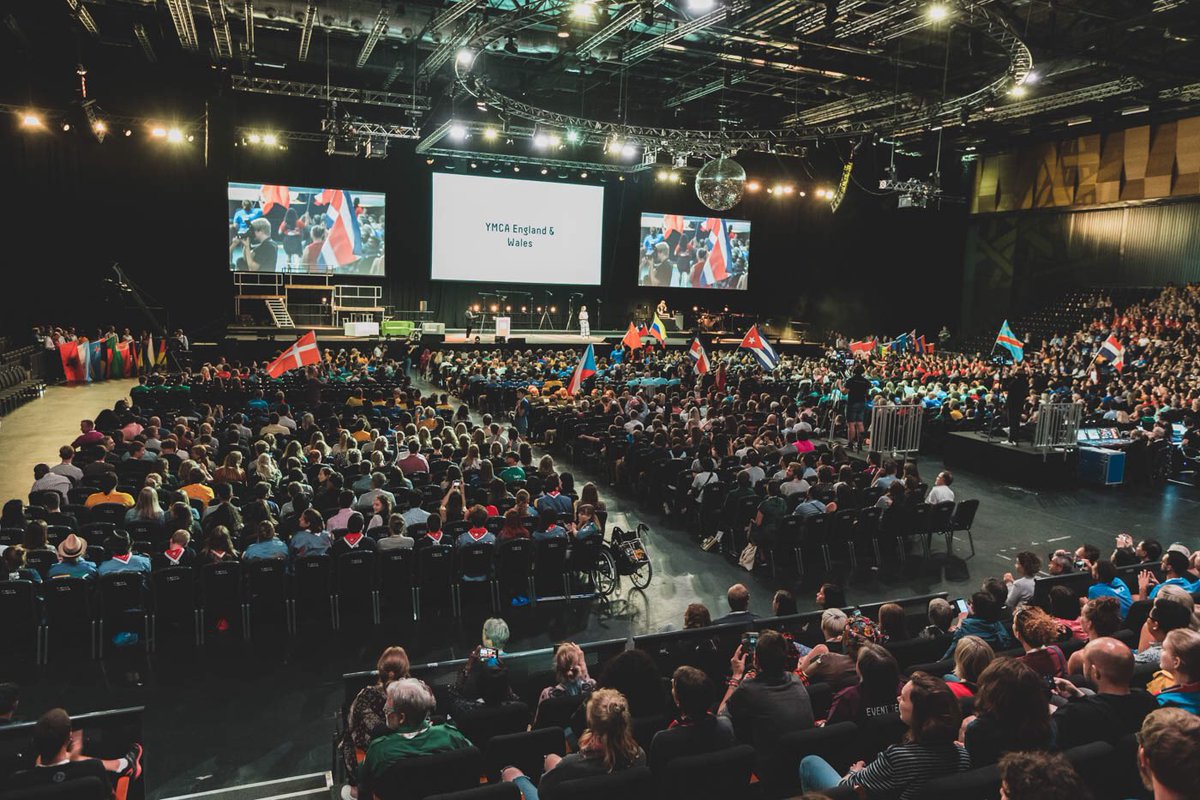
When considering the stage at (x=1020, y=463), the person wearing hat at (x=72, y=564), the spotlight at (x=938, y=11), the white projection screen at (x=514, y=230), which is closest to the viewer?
the person wearing hat at (x=72, y=564)

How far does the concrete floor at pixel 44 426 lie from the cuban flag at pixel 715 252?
21.7 m

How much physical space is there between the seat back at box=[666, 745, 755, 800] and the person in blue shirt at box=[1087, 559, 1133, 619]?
13.5 ft

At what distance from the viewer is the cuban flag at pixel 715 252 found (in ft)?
108

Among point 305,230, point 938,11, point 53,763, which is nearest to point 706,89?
point 938,11

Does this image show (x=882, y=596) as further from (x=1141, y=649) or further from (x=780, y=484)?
(x=1141, y=649)

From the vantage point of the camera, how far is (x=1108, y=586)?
242 inches

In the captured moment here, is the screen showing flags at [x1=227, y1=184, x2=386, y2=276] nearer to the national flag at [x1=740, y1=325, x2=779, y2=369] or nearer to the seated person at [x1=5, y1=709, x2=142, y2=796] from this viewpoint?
the national flag at [x1=740, y1=325, x2=779, y2=369]

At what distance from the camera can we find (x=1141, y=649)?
498 centimetres

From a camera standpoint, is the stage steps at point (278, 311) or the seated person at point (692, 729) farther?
the stage steps at point (278, 311)

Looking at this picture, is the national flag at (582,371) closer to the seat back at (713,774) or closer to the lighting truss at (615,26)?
the lighting truss at (615,26)

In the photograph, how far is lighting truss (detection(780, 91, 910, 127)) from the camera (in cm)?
2183

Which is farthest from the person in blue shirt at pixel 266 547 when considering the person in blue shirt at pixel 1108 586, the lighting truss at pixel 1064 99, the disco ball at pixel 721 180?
the lighting truss at pixel 1064 99

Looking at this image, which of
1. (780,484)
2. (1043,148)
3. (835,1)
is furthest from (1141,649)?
(1043,148)

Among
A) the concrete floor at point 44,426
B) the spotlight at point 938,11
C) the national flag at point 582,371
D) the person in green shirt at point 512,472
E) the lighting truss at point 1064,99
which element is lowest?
the concrete floor at point 44,426
